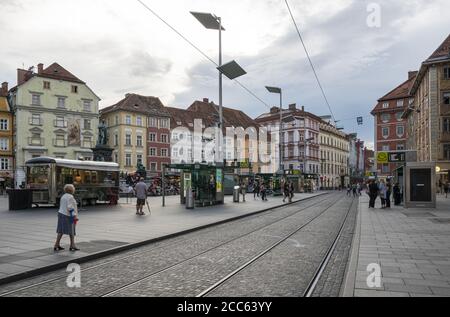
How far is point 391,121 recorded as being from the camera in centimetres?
8406

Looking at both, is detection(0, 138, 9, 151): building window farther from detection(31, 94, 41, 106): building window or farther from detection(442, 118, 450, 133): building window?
detection(442, 118, 450, 133): building window

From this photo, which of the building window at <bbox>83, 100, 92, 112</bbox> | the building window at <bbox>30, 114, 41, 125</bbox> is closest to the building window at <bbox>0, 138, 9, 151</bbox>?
the building window at <bbox>30, 114, 41, 125</bbox>

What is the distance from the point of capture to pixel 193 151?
7950 centimetres

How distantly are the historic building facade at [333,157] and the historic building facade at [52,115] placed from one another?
56.6 m

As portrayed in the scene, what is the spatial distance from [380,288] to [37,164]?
2221cm

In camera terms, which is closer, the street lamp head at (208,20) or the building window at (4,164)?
the street lamp head at (208,20)

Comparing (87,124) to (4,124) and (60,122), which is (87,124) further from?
(4,124)

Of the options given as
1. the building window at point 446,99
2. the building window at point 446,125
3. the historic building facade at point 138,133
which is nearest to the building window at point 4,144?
the historic building facade at point 138,133

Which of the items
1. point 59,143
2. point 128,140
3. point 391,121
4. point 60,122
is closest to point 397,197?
point 59,143

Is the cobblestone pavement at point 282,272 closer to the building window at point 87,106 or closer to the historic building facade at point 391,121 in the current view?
the building window at point 87,106

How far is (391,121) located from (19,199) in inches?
3033

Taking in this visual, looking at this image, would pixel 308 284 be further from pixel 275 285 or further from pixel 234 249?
pixel 234 249

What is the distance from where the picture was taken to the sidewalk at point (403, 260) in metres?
6.30
